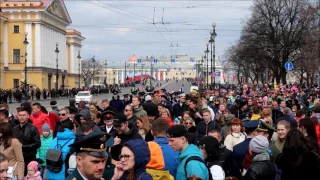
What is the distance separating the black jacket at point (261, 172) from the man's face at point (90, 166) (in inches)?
98.4

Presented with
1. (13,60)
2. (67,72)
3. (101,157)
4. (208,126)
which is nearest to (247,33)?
(13,60)

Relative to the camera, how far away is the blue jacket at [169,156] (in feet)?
22.2

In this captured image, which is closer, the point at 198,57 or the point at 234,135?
the point at 234,135

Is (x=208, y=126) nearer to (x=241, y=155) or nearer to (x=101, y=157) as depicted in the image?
(x=241, y=155)

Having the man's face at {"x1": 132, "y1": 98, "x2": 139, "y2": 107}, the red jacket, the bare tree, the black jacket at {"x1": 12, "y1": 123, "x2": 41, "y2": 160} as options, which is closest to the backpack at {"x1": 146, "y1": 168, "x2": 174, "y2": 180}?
the black jacket at {"x1": 12, "y1": 123, "x2": 41, "y2": 160}

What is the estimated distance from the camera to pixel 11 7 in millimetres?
86000

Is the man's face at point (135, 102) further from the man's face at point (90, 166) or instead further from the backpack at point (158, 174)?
the man's face at point (90, 166)

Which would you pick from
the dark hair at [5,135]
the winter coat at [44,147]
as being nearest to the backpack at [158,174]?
the dark hair at [5,135]

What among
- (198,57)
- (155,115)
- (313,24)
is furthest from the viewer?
(198,57)

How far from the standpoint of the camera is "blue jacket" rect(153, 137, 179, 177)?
676 cm

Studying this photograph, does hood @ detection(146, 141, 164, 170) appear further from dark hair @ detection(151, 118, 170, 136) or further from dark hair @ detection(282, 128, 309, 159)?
dark hair @ detection(282, 128, 309, 159)

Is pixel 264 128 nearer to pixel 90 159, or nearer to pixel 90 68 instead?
pixel 90 159

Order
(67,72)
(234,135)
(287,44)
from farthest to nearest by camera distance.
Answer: (67,72) < (287,44) < (234,135)

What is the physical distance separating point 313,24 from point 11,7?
44.5m
